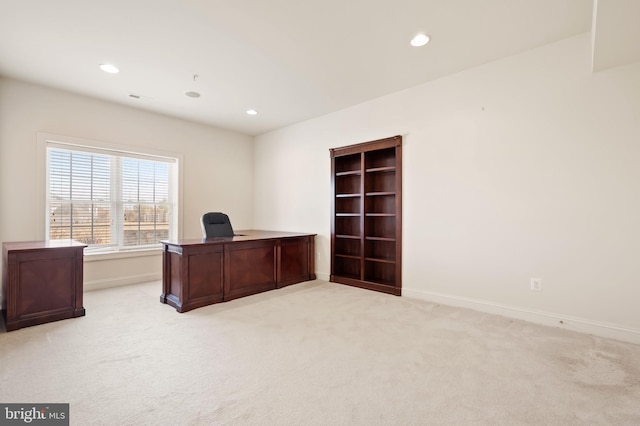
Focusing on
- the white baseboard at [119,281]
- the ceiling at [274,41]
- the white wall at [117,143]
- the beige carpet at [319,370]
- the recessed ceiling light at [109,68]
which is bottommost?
the beige carpet at [319,370]

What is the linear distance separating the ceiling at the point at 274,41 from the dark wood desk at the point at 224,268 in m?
2.00

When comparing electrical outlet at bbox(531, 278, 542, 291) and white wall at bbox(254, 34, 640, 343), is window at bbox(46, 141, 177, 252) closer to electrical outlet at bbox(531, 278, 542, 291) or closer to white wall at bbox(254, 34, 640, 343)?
white wall at bbox(254, 34, 640, 343)

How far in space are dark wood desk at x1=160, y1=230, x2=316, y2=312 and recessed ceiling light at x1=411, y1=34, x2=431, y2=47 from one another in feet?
9.50

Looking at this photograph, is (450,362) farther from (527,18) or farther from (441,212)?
(527,18)

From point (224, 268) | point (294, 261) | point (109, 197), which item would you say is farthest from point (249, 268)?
point (109, 197)

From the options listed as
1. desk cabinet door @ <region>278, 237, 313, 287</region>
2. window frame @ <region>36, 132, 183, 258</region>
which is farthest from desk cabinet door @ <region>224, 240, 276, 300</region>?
window frame @ <region>36, 132, 183, 258</region>

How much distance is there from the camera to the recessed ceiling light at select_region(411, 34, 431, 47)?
2.76 meters

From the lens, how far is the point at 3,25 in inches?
101

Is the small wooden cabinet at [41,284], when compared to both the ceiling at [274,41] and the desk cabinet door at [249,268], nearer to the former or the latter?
the desk cabinet door at [249,268]

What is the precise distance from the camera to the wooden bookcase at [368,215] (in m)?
4.02

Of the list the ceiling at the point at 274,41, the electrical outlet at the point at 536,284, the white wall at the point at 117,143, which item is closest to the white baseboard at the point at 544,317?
the electrical outlet at the point at 536,284

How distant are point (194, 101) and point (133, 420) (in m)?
3.92

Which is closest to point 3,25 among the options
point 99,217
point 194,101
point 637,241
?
point 194,101

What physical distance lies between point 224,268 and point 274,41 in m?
2.58
